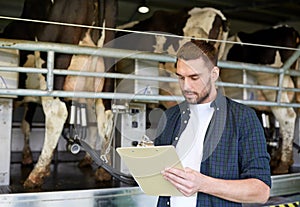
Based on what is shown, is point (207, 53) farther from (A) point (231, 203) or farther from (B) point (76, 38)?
(B) point (76, 38)

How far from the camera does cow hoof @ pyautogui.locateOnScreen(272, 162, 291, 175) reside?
10.6 feet

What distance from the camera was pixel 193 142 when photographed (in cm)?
132

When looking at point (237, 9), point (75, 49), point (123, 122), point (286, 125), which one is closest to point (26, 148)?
point (123, 122)

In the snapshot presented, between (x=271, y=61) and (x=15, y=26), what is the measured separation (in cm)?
267

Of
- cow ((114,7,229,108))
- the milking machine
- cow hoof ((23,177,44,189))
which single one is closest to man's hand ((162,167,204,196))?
the milking machine

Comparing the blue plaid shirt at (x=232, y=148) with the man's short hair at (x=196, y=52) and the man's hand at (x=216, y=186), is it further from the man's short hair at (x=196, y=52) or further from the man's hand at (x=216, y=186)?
the man's short hair at (x=196, y=52)

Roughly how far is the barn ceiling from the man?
398 centimetres

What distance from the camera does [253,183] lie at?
3.89ft

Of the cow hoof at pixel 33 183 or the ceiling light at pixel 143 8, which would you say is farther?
the ceiling light at pixel 143 8

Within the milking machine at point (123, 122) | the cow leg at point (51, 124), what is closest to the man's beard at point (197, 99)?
the milking machine at point (123, 122)

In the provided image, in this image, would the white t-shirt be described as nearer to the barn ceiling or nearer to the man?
the man

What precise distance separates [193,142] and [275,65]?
3050 mm

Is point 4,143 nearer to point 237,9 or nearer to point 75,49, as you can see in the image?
point 75,49

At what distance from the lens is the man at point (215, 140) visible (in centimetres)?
121
